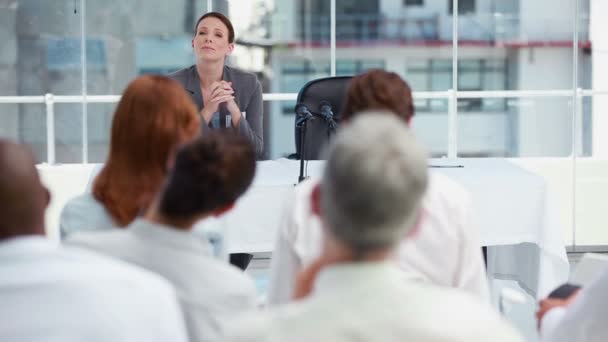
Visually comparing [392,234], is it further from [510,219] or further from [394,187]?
[510,219]

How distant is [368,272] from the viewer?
4.38ft

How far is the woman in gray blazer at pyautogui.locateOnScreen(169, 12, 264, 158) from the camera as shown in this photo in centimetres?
411

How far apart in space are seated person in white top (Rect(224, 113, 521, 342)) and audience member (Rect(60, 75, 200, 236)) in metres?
0.85

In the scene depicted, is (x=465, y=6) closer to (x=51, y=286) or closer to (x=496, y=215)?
(x=496, y=215)

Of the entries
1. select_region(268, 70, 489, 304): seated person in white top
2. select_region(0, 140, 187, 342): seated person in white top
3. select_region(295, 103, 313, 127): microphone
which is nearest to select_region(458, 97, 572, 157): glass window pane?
select_region(295, 103, 313, 127): microphone

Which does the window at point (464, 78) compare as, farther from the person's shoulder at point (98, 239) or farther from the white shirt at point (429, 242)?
the person's shoulder at point (98, 239)

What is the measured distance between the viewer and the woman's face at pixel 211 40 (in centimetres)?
425

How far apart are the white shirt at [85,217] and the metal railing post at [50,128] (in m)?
4.25

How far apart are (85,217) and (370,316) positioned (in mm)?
1092

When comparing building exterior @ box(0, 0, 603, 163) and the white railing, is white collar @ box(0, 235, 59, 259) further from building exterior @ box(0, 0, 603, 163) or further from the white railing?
the white railing

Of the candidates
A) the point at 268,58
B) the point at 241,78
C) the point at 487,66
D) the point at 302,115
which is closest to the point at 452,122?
the point at 268,58

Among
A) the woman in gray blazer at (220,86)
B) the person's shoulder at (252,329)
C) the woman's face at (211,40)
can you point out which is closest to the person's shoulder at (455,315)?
the person's shoulder at (252,329)

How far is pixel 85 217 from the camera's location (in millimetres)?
2273

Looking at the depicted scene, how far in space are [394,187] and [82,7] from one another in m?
5.37
